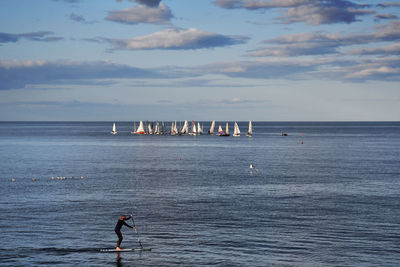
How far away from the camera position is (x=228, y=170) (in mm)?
116062

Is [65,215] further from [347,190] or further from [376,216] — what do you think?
[347,190]

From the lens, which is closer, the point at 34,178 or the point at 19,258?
the point at 19,258

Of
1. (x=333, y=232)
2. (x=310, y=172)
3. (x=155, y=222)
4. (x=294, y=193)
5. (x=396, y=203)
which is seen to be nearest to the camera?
(x=333, y=232)

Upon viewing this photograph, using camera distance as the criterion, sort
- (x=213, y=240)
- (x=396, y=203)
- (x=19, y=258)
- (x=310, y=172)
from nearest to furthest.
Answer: (x=19, y=258) < (x=213, y=240) < (x=396, y=203) < (x=310, y=172)

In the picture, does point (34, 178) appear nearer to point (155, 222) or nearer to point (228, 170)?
point (228, 170)

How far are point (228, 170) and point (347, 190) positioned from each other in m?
37.1

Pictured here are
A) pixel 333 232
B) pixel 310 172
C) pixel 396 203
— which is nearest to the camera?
pixel 333 232

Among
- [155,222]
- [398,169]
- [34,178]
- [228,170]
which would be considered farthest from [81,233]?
[398,169]

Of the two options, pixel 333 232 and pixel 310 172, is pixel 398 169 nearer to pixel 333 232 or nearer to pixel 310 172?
pixel 310 172

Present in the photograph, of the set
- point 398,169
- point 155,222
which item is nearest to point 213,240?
point 155,222

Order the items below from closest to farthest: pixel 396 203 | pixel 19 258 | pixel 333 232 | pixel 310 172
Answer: pixel 19 258 → pixel 333 232 → pixel 396 203 → pixel 310 172

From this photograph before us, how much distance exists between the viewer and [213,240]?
49.6m

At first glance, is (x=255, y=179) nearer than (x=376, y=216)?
No

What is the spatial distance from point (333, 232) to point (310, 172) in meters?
59.5
